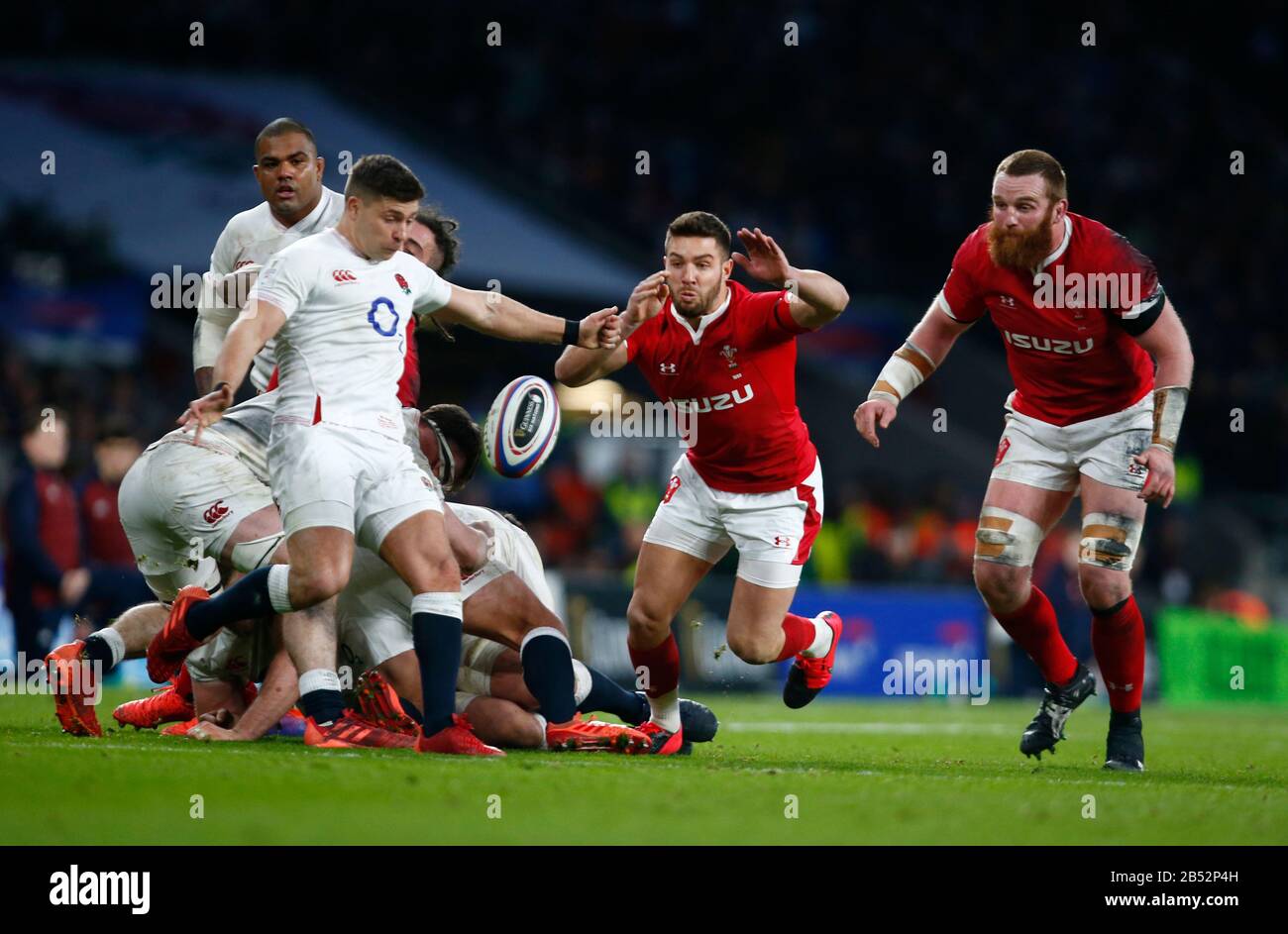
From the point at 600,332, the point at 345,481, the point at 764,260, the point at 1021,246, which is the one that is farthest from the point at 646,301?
the point at 1021,246

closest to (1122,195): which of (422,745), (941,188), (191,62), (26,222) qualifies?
(941,188)

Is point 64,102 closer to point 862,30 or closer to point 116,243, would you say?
point 116,243

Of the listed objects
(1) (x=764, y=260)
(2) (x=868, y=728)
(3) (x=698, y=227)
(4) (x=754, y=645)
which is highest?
(3) (x=698, y=227)

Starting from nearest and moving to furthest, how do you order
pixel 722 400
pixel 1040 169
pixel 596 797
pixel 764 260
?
1. pixel 596 797
2. pixel 764 260
3. pixel 1040 169
4. pixel 722 400

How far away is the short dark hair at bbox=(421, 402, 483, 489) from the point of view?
25.7 feet

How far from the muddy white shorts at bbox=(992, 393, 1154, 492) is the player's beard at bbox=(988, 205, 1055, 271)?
66cm

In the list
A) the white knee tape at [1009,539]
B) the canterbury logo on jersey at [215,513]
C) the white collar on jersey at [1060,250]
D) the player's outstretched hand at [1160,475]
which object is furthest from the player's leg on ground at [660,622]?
the player's outstretched hand at [1160,475]

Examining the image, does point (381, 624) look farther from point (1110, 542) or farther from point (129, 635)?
point (1110, 542)

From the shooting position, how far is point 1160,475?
6668mm

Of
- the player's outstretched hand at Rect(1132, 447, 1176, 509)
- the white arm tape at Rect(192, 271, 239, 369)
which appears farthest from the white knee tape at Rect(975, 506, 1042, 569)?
the white arm tape at Rect(192, 271, 239, 369)

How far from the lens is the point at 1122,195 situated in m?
23.5

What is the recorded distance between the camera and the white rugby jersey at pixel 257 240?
7.82 meters

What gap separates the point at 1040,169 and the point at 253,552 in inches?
144

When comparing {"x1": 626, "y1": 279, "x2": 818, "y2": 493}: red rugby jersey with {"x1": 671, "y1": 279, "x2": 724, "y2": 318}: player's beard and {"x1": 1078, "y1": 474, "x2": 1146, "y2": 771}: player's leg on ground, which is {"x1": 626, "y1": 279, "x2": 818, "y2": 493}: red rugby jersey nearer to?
{"x1": 671, "y1": 279, "x2": 724, "y2": 318}: player's beard
